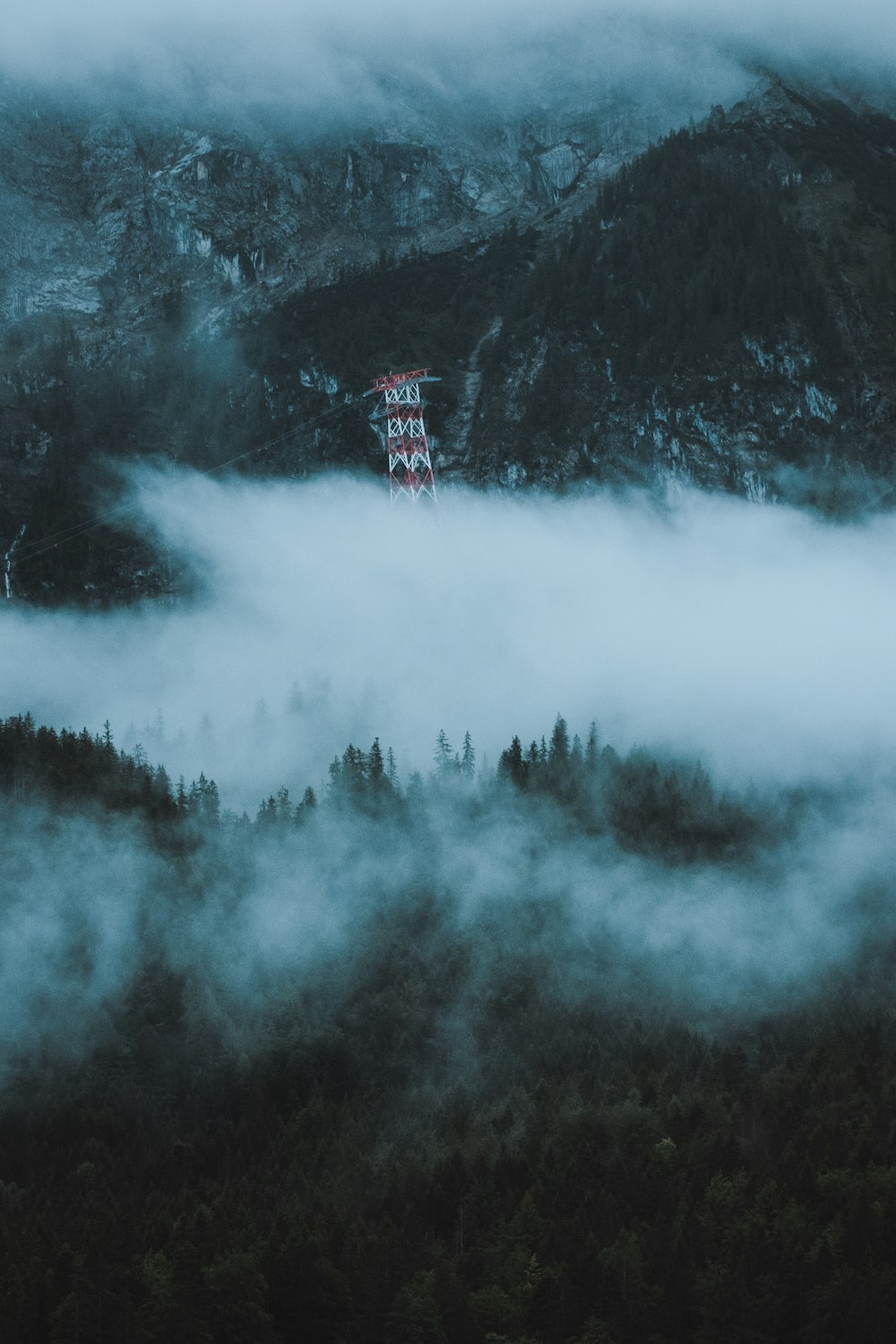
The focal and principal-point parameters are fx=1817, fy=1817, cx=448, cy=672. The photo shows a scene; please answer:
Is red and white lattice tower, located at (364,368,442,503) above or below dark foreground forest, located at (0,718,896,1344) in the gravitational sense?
above

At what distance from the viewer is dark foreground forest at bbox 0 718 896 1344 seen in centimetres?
11988

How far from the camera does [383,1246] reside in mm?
128125

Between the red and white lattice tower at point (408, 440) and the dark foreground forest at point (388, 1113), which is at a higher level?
the red and white lattice tower at point (408, 440)

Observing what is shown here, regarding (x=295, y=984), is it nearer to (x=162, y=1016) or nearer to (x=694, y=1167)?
(x=162, y=1016)

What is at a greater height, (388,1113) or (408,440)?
(408,440)

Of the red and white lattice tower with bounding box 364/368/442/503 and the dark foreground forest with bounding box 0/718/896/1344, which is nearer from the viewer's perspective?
the dark foreground forest with bounding box 0/718/896/1344

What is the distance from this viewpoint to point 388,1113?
6471 inches

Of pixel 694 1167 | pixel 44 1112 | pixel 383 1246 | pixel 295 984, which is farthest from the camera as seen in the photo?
pixel 295 984

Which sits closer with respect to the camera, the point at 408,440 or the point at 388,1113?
the point at 388,1113

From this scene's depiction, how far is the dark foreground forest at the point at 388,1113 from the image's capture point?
120 meters

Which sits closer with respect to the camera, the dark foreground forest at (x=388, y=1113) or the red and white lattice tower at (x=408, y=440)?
the dark foreground forest at (x=388, y=1113)

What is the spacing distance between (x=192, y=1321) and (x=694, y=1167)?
4610 cm

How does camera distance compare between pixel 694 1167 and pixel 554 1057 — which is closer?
pixel 694 1167

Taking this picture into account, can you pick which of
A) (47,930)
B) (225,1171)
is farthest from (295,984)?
(225,1171)
